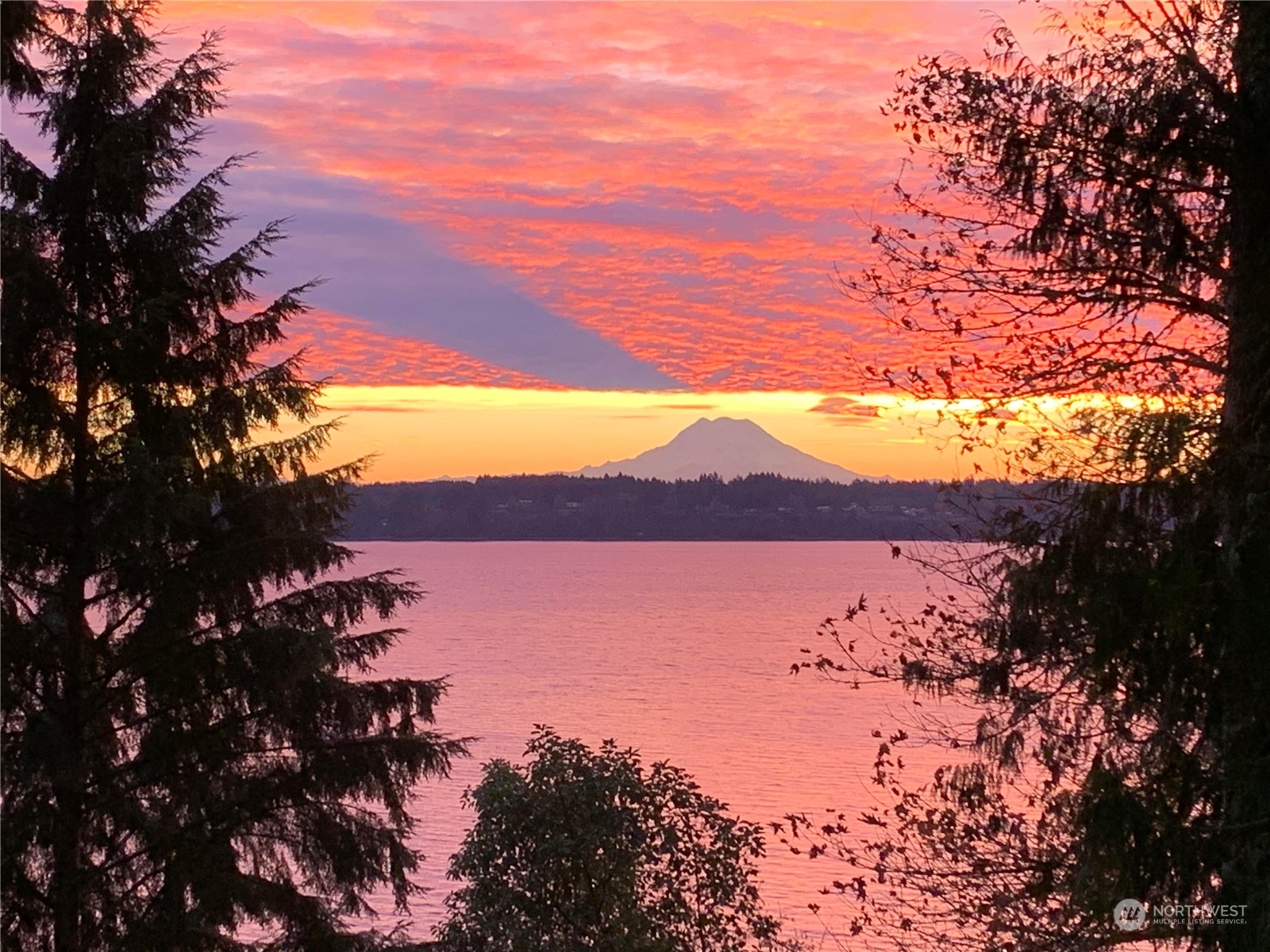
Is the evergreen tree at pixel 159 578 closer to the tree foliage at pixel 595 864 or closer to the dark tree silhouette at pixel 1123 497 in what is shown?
the tree foliage at pixel 595 864

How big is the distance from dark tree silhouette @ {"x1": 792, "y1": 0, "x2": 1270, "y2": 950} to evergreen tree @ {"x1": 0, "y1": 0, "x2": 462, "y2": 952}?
5.37 meters

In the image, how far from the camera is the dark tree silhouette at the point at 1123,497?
6.78 m

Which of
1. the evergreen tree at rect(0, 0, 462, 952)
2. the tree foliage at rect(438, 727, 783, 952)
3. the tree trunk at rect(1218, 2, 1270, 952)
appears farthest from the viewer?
the tree foliage at rect(438, 727, 783, 952)

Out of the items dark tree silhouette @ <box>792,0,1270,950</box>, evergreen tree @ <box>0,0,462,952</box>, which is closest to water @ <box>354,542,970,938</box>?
dark tree silhouette @ <box>792,0,1270,950</box>

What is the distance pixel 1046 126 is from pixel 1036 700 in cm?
365

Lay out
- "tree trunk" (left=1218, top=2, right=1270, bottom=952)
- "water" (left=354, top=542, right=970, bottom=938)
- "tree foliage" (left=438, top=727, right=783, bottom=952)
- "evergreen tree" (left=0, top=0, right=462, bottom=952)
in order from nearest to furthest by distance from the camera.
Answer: "tree trunk" (left=1218, top=2, right=1270, bottom=952)
"evergreen tree" (left=0, top=0, right=462, bottom=952)
"tree foliage" (left=438, top=727, right=783, bottom=952)
"water" (left=354, top=542, right=970, bottom=938)

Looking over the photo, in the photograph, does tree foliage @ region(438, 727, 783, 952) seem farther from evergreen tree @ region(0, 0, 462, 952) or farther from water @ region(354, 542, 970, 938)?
water @ region(354, 542, 970, 938)

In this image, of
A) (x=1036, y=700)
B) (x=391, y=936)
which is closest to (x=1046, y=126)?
(x=1036, y=700)

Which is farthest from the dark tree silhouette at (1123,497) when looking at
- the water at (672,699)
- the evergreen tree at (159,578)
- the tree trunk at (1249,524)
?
the evergreen tree at (159,578)

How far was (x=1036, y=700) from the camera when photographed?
8.02 meters

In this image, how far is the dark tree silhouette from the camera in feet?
22.2

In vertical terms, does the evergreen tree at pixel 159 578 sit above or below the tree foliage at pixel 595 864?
above

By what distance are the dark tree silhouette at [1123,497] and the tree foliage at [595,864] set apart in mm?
4360

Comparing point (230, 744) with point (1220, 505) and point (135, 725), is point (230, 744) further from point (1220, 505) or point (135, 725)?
point (1220, 505)
